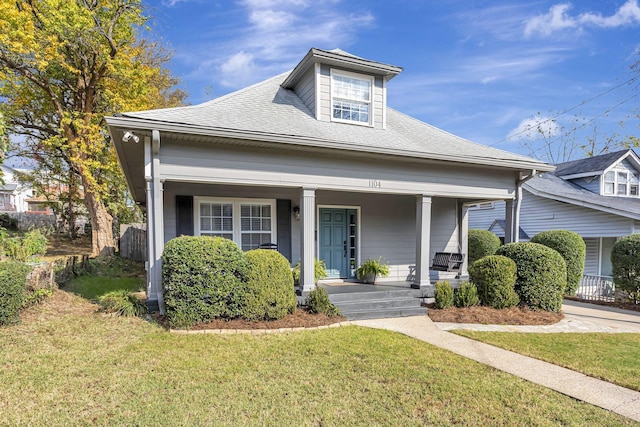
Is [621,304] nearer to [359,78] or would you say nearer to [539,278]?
[539,278]

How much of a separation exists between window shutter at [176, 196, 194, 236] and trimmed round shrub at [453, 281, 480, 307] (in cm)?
592

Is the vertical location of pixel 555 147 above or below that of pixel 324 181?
above

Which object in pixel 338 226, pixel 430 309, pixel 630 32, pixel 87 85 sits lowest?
pixel 430 309

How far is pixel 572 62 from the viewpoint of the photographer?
13977 mm

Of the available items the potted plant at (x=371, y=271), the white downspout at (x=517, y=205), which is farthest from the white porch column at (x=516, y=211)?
the potted plant at (x=371, y=271)

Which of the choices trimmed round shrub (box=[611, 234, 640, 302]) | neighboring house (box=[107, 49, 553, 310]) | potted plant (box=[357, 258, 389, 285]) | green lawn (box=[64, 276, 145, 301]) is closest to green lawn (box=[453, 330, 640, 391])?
neighboring house (box=[107, 49, 553, 310])

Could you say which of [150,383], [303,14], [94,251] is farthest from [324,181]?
[94,251]

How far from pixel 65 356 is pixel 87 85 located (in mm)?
Result: 12562

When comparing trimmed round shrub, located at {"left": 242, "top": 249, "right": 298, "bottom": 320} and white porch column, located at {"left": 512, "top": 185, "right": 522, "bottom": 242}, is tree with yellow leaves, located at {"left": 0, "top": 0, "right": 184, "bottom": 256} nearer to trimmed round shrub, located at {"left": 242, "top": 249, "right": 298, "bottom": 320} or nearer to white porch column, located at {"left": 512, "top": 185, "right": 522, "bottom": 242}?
trimmed round shrub, located at {"left": 242, "top": 249, "right": 298, "bottom": 320}

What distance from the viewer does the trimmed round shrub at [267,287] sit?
571 cm

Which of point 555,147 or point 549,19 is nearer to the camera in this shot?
point 549,19

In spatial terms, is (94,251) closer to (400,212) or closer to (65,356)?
(65,356)

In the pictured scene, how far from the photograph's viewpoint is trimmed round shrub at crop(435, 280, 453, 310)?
714 cm

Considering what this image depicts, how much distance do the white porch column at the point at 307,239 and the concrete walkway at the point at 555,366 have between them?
1.26m
